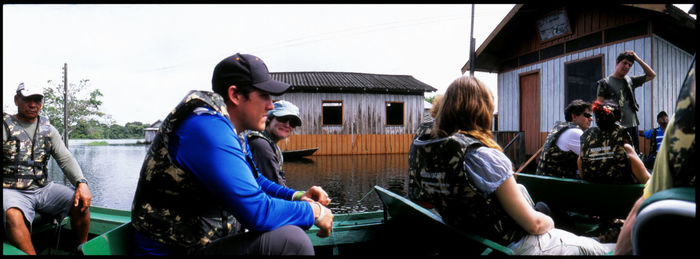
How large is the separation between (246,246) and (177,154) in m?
0.46

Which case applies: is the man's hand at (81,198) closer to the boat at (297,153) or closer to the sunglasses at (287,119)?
the sunglasses at (287,119)

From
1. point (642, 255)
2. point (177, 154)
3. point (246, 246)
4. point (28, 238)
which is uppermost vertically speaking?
point (177, 154)

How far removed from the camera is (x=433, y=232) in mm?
1929

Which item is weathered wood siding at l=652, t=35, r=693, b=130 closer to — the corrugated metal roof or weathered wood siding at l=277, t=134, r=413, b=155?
the corrugated metal roof

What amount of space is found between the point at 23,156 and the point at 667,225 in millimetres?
4415

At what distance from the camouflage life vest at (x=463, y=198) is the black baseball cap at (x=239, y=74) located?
899 mm

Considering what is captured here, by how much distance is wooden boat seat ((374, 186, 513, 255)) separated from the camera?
1553 millimetres

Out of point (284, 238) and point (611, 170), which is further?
point (611, 170)

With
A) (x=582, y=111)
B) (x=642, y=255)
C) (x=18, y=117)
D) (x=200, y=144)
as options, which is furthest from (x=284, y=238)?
(x=582, y=111)

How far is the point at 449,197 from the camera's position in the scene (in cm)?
175

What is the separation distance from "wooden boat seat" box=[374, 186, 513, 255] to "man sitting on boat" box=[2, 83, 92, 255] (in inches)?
113

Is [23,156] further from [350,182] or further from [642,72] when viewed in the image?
[642,72]

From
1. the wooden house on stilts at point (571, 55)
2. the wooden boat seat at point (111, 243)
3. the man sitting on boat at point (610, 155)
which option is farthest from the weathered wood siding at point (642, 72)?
the wooden boat seat at point (111, 243)

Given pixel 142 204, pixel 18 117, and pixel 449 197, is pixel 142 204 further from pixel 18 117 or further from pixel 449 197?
pixel 18 117
